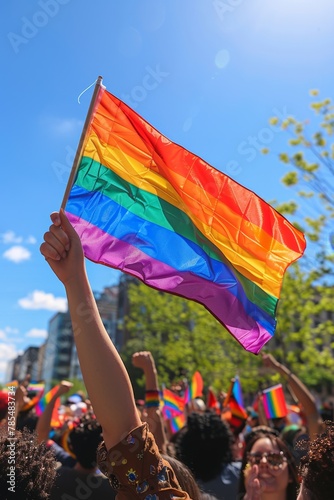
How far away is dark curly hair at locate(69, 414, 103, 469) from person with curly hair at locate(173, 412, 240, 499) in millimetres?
592

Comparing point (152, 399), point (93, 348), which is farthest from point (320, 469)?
point (152, 399)

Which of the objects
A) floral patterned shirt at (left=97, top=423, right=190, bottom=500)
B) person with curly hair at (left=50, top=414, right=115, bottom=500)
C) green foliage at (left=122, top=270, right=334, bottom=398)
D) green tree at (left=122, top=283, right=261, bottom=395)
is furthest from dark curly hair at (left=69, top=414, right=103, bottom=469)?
green tree at (left=122, top=283, right=261, bottom=395)

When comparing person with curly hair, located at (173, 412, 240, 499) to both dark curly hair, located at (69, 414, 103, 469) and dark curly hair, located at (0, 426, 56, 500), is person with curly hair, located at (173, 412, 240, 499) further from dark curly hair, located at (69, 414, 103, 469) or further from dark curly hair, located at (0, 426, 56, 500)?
dark curly hair, located at (0, 426, 56, 500)

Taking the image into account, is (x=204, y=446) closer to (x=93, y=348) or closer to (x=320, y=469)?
(x=320, y=469)

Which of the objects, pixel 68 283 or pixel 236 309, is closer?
pixel 68 283

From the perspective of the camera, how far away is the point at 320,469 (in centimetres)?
163

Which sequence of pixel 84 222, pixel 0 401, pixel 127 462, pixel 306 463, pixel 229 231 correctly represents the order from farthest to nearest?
pixel 0 401 → pixel 229 231 → pixel 84 222 → pixel 306 463 → pixel 127 462

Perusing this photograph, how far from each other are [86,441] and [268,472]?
4.17 feet

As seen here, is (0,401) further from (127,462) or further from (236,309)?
(127,462)

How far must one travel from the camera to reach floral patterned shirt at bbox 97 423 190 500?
135cm

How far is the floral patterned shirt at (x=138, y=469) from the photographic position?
1.35 metres

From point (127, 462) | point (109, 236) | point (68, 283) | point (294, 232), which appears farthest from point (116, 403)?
point (294, 232)

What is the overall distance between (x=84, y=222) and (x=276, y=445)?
1.95 metres

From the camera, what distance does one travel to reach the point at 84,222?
3414 millimetres
